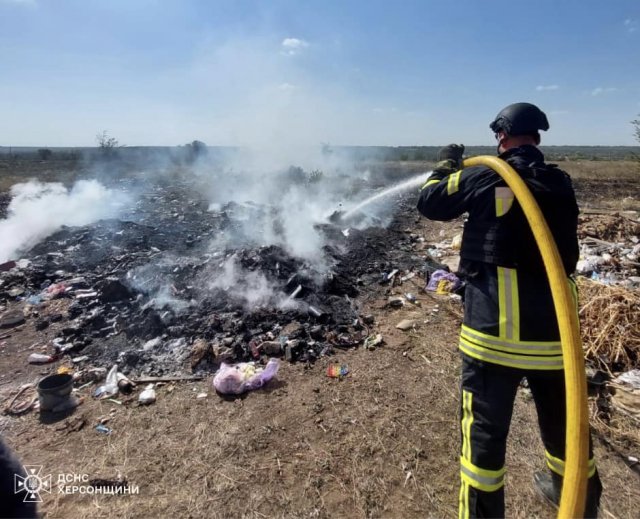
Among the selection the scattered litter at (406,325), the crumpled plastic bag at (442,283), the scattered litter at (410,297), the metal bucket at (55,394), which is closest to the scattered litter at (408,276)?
the crumpled plastic bag at (442,283)

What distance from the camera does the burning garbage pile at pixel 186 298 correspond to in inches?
165

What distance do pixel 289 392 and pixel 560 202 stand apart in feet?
9.34

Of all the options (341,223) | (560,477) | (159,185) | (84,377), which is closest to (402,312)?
(560,477)

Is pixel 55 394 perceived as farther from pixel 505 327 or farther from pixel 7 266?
pixel 7 266

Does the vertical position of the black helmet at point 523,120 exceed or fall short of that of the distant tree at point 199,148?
it falls short

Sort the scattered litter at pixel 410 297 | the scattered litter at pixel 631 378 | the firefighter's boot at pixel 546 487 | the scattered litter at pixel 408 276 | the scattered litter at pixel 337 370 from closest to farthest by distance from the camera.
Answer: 1. the firefighter's boot at pixel 546 487
2. the scattered litter at pixel 631 378
3. the scattered litter at pixel 337 370
4. the scattered litter at pixel 410 297
5. the scattered litter at pixel 408 276

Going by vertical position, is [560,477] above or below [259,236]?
below

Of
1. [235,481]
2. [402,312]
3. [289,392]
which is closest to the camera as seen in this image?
[235,481]

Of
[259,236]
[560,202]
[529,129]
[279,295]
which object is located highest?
[529,129]

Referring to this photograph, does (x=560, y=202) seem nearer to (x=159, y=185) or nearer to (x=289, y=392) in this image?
(x=289, y=392)

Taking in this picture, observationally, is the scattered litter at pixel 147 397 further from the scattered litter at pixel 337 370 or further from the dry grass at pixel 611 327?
the dry grass at pixel 611 327

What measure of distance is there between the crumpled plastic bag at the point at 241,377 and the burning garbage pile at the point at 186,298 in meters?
0.35

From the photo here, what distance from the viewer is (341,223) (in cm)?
985

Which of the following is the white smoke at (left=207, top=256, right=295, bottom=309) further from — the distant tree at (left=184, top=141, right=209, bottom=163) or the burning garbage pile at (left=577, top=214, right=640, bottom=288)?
the distant tree at (left=184, top=141, right=209, bottom=163)
